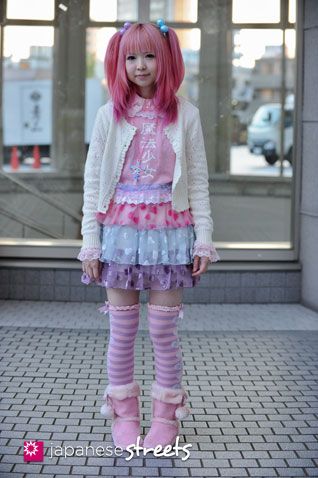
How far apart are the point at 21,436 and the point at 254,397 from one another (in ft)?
4.66

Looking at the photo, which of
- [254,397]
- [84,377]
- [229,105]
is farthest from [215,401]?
[229,105]

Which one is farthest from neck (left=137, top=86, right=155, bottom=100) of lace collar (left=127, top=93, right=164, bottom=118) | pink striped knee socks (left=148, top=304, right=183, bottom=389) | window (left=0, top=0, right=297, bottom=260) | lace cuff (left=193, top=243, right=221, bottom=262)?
window (left=0, top=0, right=297, bottom=260)

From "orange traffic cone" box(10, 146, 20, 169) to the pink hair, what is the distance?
175 inches

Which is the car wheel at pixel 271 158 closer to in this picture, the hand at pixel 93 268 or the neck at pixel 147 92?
the neck at pixel 147 92

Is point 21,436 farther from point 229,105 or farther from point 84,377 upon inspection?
point 229,105

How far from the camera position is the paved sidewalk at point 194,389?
434 centimetres

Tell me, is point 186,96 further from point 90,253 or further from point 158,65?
point 90,253

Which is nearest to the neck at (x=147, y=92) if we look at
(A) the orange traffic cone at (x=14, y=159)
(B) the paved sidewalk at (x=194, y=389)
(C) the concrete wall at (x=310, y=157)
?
(B) the paved sidewalk at (x=194, y=389)

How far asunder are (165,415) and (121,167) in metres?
1.18

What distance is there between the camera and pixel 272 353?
6.42 m

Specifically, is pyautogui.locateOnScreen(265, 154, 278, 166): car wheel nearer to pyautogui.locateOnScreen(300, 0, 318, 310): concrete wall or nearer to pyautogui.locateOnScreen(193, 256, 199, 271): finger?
pyautogui.locateOnScreen(300, 0, 318, 310): concrete wall

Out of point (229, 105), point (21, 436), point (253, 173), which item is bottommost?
point (21, 436)

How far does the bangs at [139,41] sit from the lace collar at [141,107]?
0.23 metres

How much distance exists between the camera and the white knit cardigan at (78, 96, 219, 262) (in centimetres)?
435
